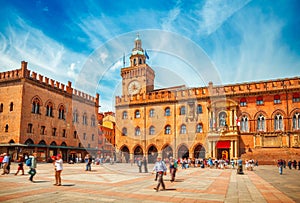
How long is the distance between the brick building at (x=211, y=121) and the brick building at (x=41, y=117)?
7.26 m

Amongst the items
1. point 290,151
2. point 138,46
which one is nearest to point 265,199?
point 290,151

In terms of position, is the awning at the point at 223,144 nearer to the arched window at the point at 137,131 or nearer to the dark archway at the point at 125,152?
the arched window at the point at 137,131

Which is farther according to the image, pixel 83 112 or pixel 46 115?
pixel 83 112

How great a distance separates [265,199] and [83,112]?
44.7 meters

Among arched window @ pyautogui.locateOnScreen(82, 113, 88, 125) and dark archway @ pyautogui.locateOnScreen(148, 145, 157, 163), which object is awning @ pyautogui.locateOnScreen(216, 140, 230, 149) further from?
arched window @ pyautogui.locateOnScreen(82, 113, 88, 125)

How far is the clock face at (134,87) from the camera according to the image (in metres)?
51.7

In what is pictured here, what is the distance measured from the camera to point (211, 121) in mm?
41406

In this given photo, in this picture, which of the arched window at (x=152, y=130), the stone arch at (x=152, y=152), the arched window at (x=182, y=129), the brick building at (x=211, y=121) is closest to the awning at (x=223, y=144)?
the brick building at (x=211, y=121)

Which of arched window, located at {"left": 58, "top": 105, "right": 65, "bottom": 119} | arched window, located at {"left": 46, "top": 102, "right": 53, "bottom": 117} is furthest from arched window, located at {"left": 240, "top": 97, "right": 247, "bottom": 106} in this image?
arched window, located at {"left": 46, "top": 102, "right": 53, "bottom": 117}

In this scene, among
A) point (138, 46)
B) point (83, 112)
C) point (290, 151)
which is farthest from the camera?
point (138, 46)

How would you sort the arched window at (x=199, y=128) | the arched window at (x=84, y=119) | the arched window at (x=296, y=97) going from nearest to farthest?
1. the arched window at (x=296, y=97)
2. the arched window at (x=199, y=128)
3. the arched window at (x=84, y=119)

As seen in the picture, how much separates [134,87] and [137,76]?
9.08ft

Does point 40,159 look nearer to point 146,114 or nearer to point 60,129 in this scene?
point 60,129

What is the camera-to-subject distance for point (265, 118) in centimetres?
3938
